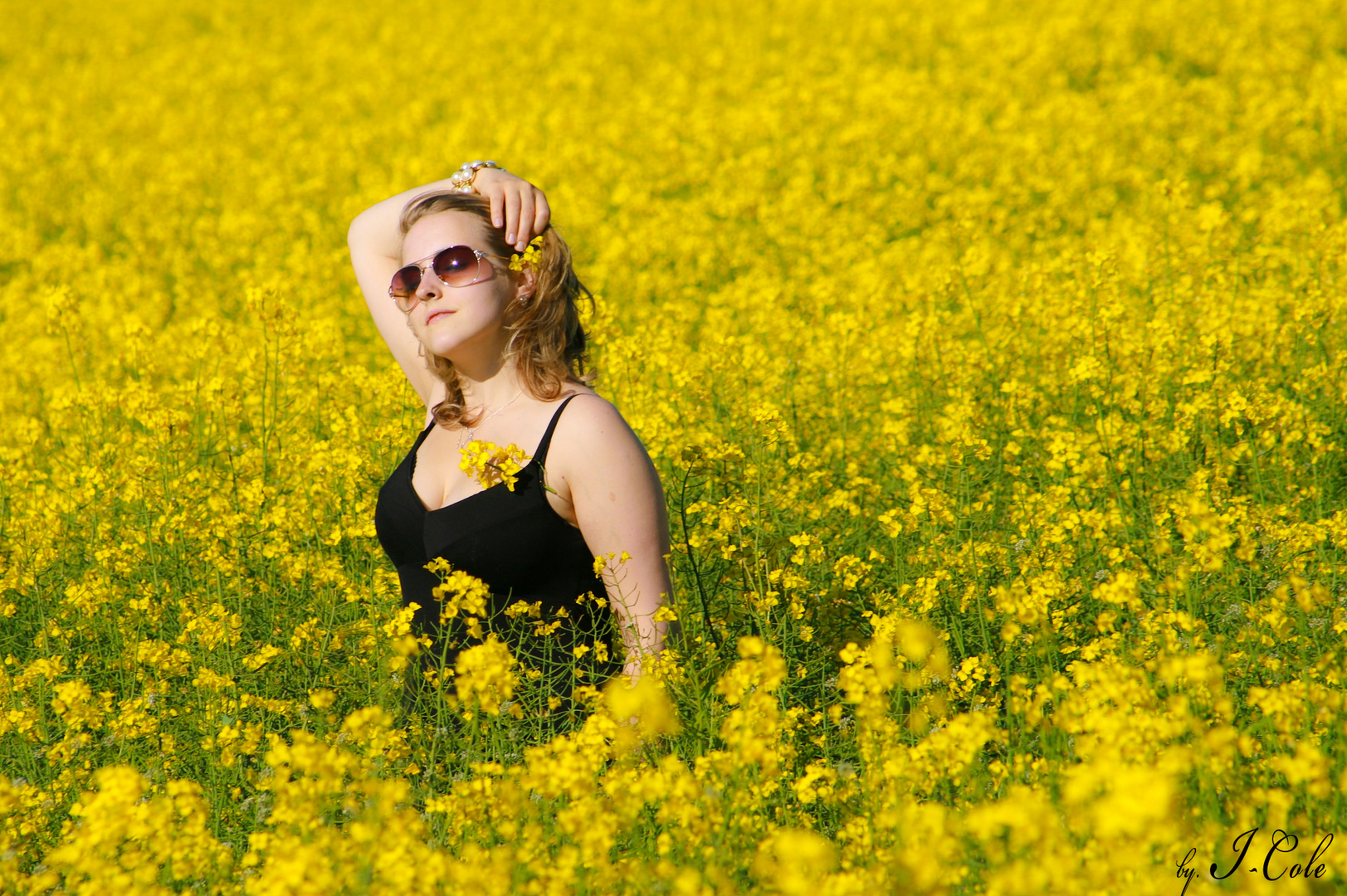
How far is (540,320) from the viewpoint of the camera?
9.09 feet

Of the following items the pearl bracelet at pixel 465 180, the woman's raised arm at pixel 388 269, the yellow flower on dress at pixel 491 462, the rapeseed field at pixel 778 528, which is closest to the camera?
the rapeseed field at pixel 778 528

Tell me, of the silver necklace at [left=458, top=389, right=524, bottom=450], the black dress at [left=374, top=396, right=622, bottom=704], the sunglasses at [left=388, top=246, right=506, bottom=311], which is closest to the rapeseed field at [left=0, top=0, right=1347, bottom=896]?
the black dress at [left=374, top=396, right=622, bottom=704]

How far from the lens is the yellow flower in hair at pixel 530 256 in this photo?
106 inches

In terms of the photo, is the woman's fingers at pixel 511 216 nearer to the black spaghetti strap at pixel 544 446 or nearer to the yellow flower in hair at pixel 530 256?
the yellow flower in hair at pixel 530 256

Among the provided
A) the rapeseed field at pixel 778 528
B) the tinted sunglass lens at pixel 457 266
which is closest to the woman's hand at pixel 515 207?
the tinted sunglass lens at pixel 457 266

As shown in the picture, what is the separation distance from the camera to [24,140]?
10.9 m

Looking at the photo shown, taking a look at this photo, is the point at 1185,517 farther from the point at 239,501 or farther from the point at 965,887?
the point at 239,501

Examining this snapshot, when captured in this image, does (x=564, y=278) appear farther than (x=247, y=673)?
No

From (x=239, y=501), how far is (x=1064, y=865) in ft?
10.00

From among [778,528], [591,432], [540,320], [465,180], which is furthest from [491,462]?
[778,528]

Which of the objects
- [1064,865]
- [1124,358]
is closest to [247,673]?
[1064,865]

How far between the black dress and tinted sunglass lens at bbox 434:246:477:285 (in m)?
0.40

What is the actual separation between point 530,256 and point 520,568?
0.75 m

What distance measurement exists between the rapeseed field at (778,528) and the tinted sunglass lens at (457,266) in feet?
2.53
